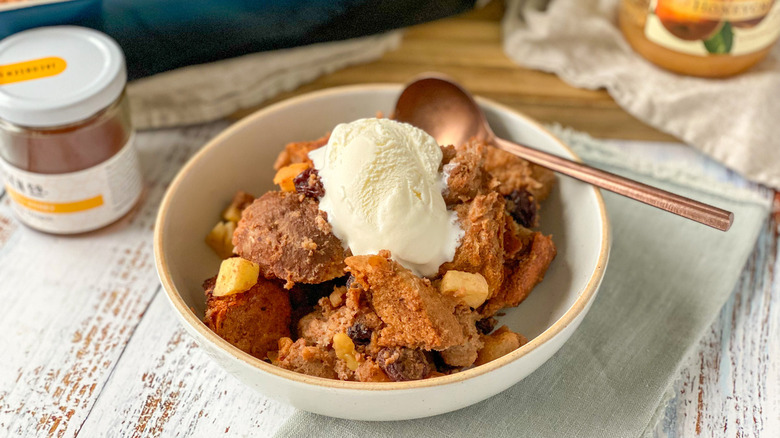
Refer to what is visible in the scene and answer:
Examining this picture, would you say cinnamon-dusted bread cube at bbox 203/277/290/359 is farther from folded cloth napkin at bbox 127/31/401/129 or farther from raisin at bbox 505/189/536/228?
folded cloth napkin at bbox 127/31/401/129

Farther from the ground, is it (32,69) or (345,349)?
(32,69)

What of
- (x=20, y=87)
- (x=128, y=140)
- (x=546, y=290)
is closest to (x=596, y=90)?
(x=546, y=290)

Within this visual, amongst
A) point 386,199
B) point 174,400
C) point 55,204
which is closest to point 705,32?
point 386,199

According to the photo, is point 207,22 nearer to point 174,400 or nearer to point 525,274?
point 174,400

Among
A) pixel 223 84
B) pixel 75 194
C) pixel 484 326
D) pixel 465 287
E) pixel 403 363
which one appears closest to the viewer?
pixel 403 363

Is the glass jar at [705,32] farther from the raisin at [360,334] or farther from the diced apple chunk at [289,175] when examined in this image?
the raisin at [360,334]
